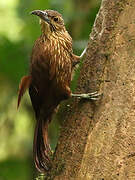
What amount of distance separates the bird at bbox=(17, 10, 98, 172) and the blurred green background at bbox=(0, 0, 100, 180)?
42 cm

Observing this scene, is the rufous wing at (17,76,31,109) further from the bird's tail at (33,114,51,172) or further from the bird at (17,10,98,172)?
the bird's tail at (33,114,51,172)

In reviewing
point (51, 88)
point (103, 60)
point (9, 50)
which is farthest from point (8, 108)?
point (103, 60)

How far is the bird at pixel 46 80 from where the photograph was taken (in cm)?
305

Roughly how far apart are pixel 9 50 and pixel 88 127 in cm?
150

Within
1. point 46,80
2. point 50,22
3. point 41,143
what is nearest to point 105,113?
point 46,80

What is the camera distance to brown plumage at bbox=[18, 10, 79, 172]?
3.05m

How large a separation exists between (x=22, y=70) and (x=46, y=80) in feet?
3.44

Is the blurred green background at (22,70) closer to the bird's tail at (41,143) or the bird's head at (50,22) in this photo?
the bird's head at (50,22)

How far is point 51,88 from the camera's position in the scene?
Result: 313 centimetres

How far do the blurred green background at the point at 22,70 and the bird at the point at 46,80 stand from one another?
420 mm

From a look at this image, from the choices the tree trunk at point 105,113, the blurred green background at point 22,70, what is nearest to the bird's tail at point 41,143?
the tree trunk at point 105,113

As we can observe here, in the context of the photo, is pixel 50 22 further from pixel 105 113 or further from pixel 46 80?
pixel 105 113

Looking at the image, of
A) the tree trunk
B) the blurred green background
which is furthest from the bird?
the blurred green background

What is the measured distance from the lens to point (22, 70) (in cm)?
410
